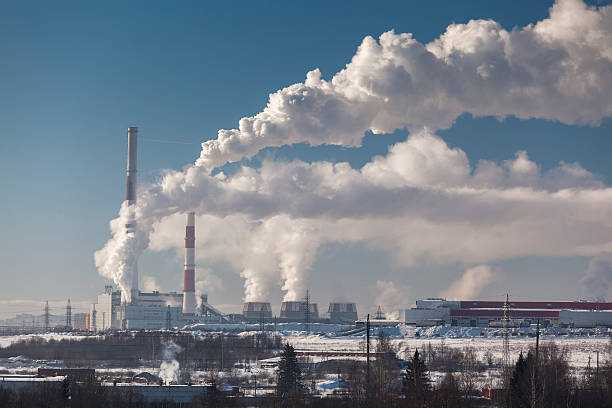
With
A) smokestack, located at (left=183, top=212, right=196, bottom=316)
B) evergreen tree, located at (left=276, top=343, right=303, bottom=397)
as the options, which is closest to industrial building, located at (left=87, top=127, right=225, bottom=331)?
smokestack, located at (left=183, top=212, right=196, bottom=316)

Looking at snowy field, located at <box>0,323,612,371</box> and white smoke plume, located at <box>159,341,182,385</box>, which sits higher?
snowy field, located at <box>0,323,612,371</box>

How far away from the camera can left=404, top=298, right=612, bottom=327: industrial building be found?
115 metres

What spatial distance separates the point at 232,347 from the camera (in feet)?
298

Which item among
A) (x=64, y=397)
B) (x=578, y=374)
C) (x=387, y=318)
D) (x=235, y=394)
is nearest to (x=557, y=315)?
(x=387, y=318)

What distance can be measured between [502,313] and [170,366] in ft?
206

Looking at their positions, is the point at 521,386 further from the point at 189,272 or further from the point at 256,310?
the point at 256,310

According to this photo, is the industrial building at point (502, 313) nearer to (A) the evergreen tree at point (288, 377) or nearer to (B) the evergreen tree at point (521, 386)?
(A) the evergreen tree at point (288, 377)

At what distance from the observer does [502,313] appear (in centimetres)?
11950

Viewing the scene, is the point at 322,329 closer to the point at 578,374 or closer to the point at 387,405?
the point at 578,374

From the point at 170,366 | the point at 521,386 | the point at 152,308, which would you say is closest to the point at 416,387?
the point at 521,386

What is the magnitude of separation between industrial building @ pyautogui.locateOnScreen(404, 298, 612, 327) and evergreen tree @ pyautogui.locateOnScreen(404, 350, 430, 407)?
76168mm

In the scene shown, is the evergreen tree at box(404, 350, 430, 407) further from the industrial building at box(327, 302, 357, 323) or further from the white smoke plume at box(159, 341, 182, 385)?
the industrial building at box(327, 302, 357, 323)

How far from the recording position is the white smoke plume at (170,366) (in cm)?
6035

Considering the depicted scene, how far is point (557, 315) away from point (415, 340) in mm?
30613
